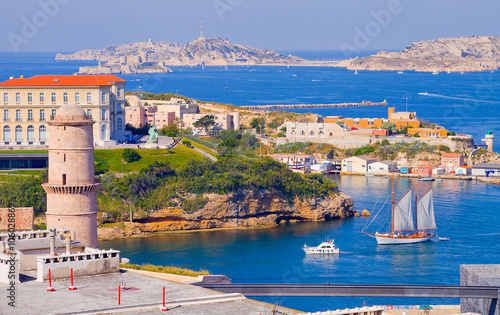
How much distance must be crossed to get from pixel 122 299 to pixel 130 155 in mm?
30950

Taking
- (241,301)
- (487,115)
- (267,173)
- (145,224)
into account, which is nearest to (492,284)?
(241,301)

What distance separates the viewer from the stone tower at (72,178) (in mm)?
17156

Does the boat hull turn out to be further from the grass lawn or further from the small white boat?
the grass lawn

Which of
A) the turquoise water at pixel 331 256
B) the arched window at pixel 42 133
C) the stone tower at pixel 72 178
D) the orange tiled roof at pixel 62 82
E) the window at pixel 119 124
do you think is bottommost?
the turquoise water at pixel 331 256

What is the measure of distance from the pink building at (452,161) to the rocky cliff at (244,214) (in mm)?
17336

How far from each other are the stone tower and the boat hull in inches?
913

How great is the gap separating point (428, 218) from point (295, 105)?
6683cm

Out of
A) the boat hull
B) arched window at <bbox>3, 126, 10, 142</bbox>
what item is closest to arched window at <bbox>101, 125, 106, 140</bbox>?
arched window at <bbox>3, 126, 10, 142</bbox>

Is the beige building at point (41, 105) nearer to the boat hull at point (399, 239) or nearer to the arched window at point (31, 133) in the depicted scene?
the arched window at point (31, 133)

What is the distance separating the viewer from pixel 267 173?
43750 mm

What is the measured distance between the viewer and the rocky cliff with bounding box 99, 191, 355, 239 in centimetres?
3968

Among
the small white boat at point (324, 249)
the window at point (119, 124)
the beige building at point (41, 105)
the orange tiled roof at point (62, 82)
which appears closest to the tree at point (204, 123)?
the window at point (119, 124)

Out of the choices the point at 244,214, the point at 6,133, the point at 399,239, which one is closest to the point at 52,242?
the point at 244,214

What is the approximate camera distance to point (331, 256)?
116 ft
